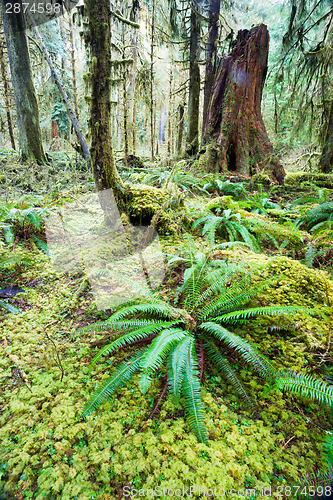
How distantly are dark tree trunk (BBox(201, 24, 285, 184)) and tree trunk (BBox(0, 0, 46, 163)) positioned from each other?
178 inches

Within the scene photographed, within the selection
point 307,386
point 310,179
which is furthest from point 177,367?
point 310,179

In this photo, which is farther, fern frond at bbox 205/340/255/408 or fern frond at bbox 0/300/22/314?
fern frond at bbox 0/300/22/314

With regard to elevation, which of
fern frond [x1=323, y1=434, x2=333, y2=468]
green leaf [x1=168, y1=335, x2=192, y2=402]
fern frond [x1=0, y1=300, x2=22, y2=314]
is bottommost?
fern frond [x1=323, y1=434, x2=333, y2=468]

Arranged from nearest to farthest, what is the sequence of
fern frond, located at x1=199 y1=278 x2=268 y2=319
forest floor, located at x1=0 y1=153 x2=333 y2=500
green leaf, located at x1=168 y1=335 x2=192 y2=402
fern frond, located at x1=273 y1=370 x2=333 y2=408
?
1. forest floor, located at x1=0 y1=153 x2=333 y2=500
2. fern frond, located at x1=273 y1=370 x2=333 y2=408
3. green leaf, located at x1=168 y1=335 x2=192 y2=402
4. fern frond, located at x1=199 y1=278 x2=268 y2=319

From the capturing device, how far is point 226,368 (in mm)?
1314

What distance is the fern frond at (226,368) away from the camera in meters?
1.20

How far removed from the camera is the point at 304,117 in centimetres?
667

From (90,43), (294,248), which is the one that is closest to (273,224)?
(294,248)

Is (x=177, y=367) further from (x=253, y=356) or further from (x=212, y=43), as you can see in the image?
(x=212, y=43)

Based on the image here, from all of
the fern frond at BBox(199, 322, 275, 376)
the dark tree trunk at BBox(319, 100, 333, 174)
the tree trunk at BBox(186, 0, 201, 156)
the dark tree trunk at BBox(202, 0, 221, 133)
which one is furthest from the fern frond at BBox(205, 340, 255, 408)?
the tree trunk at BBox(186, 0, 201, 156)

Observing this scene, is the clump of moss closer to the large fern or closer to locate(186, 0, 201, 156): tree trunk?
locate(186, 0, 201, 156): tree trunk

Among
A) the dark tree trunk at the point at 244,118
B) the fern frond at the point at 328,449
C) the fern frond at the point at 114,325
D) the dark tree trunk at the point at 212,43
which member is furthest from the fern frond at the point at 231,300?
the dark tree trunk at the point at 212,43

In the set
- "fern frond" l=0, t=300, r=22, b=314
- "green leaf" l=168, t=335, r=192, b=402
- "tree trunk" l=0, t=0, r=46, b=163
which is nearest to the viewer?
"green leaf" l=168, t=335, r=192, b=402

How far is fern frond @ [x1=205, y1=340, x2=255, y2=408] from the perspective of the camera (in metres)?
1.20
